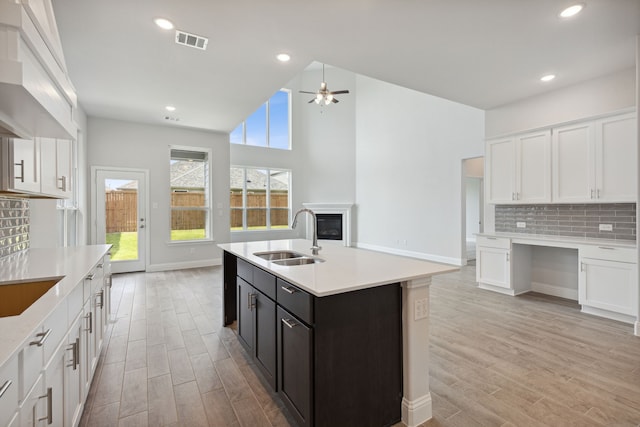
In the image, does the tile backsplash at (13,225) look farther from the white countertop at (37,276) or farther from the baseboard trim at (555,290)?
the baseboard trim at (555,290)

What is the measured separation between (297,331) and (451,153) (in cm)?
600

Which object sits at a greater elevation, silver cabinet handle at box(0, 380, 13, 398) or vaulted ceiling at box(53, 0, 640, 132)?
vaulted ceiling at box(53, 0, 640, 132)

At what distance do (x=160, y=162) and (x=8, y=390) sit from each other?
5.91 metres

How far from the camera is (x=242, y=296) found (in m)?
2.59

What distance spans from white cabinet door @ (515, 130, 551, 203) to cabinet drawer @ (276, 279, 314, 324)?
13.0ft

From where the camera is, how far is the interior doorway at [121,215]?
18.1ft

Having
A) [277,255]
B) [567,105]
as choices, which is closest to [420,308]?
→ [277,255]

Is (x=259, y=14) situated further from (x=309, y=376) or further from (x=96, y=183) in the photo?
(x=96, y=183)

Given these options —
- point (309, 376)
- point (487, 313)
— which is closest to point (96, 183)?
point (309, 376)

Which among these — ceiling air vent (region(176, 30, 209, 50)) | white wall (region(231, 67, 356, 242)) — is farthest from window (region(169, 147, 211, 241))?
ceiling air vent (region(176, 30, 209, 50))

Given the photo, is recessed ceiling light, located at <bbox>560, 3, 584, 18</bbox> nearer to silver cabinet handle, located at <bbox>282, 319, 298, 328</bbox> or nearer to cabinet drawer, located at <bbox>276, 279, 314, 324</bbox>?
cabinet drawer, located at <bbox>276, 279, 314, 324</bbox>

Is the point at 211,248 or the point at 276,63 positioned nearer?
the point at 276,63

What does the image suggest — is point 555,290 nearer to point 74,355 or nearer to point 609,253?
point 609,253

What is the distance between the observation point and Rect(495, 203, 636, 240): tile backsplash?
3.60 meters
